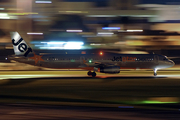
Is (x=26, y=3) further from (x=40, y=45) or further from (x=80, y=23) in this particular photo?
(x=40, y=45)

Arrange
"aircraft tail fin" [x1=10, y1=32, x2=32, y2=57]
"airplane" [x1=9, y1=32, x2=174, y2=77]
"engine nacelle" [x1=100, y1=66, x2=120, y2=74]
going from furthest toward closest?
"aircraft tail fin" [x1=10, y1=32, x2=32, y2=57] → "airplane" [x1=9, y1=32, x2=174, y2=77] → "engine nacelle" [x1=100, y1=66, x2=120, y2=74]

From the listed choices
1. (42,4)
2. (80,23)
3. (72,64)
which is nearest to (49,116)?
(72,64)

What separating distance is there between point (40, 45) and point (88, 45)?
15027 millimetres

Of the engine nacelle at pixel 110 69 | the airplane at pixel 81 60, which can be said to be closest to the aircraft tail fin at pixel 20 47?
the airplane at pixel 81 60

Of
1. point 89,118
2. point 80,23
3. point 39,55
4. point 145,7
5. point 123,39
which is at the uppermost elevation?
point 145,7

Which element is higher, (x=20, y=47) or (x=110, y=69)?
(x=20, y=47)

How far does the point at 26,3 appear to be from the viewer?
10231 cm

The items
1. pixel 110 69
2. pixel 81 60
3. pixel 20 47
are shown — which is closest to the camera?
pixel 110 69

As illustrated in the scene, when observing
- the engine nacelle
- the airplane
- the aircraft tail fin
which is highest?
the aircraft tail fin

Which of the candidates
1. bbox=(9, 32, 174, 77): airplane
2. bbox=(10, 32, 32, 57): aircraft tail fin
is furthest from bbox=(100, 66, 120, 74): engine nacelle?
bbox=(10, 32, 32, 57): aircraft tail fin

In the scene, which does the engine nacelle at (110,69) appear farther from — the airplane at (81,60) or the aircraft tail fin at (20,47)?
the aircraft tail fin at (20,47)

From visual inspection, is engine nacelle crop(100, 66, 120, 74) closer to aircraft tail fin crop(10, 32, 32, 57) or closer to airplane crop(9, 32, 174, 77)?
airplane crop(9, 32, 174, 77)

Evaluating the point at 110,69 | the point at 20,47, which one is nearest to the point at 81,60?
the point at 110,69

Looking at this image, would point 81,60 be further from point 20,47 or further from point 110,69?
point 20,47
